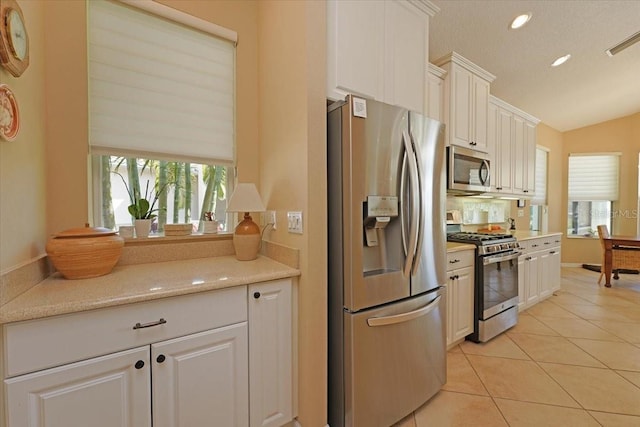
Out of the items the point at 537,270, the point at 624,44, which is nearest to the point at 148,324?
the point at 537,270

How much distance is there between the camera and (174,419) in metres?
1.13

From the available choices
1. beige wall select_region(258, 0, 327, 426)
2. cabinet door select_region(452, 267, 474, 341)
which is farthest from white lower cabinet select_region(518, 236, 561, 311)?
beige wall select_region(258, 0, 327, 426)

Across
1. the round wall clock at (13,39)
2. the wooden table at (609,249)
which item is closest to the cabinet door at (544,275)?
the wooden table at (609,249)

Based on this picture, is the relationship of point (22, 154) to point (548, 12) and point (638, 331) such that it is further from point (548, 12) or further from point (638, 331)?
point (638, 331)

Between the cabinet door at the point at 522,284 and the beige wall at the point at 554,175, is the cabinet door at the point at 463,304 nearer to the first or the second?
the cabinet door at the point at 522,284

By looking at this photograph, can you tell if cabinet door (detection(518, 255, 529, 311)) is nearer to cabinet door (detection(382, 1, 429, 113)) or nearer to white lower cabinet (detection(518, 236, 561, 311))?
white lower cabinet (detection(518, 236, 561, 311))

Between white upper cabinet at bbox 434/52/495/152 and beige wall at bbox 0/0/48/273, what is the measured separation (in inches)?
112

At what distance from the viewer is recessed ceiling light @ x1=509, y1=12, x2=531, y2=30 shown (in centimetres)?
244

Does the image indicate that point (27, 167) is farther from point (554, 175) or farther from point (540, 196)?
point (554, 175)

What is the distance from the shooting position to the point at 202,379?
1.20 m

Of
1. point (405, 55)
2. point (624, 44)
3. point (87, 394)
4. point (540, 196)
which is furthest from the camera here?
point (540, 196)

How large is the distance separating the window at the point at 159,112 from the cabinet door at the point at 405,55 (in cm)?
106

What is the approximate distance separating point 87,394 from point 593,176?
26.4ft

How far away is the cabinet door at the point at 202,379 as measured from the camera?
111cm
